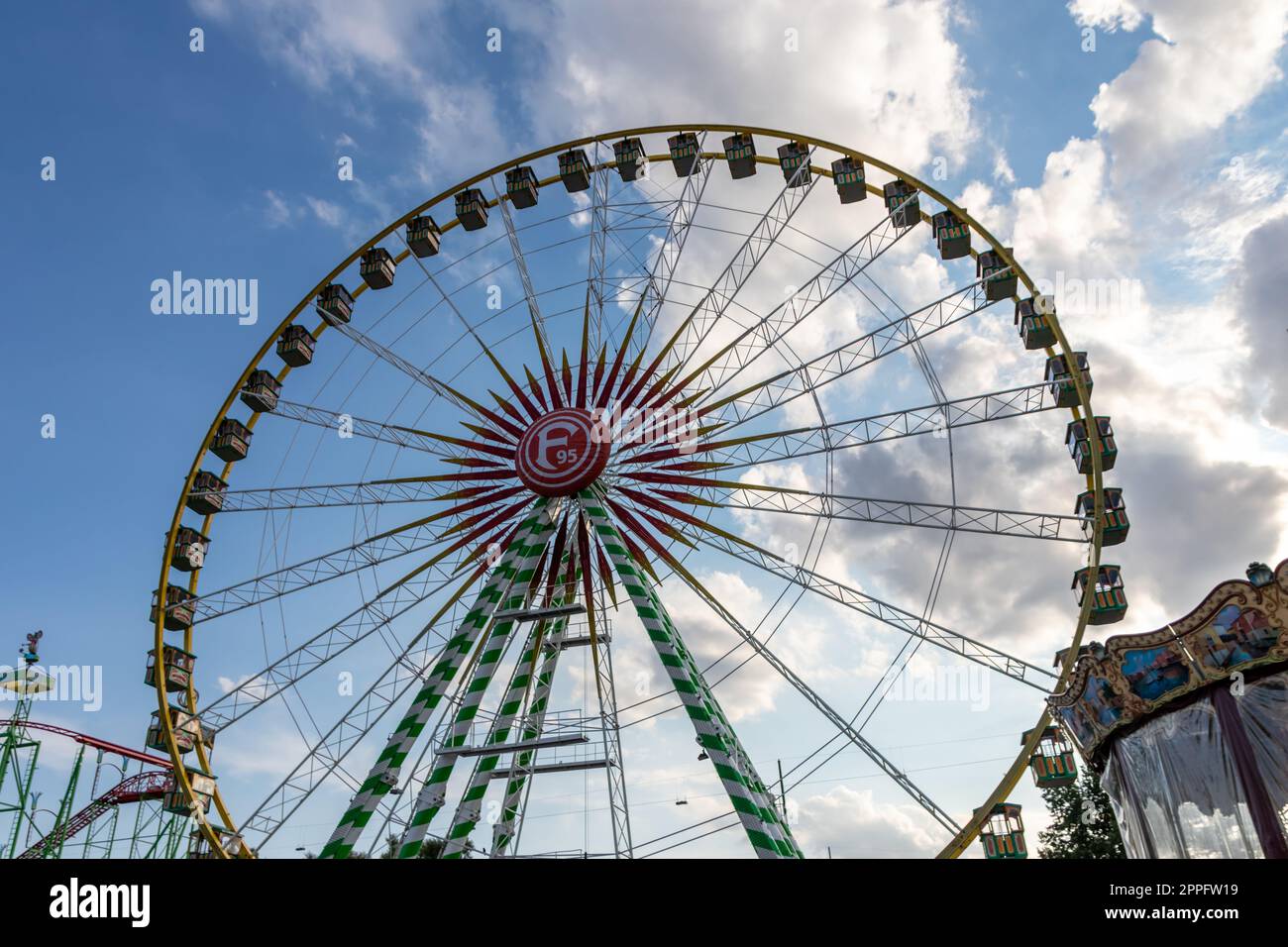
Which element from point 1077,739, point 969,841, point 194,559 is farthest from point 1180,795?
point 194,559

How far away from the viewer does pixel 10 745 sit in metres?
29.9

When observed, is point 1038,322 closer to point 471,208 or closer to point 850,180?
point 850,180

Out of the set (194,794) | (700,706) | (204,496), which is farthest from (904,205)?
(194,794)

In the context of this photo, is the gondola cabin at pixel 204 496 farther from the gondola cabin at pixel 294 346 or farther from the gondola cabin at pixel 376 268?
the gondola cabin at pixel 376 268

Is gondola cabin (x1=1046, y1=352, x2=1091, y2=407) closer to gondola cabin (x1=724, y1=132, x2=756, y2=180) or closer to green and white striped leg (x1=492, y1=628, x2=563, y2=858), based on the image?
gondola cabin (x1=724, y1=132, x2=756, y2=180)

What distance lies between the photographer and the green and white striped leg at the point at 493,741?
16578 mm

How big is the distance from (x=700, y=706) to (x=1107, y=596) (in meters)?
7.39

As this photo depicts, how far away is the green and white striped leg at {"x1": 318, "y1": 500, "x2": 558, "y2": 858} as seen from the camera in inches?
604

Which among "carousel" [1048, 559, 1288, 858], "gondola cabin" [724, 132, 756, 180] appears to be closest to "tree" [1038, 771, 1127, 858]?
"carousel" [1048, 559, 1288, 858]

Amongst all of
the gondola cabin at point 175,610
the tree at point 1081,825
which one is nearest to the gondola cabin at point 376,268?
the gondola cabin at point 175,610

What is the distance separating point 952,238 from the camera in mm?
19094
